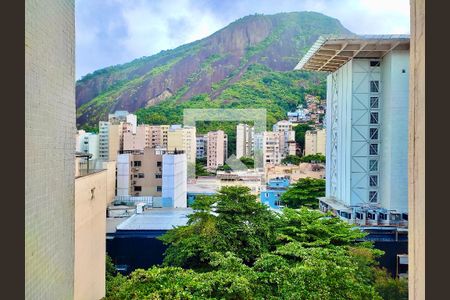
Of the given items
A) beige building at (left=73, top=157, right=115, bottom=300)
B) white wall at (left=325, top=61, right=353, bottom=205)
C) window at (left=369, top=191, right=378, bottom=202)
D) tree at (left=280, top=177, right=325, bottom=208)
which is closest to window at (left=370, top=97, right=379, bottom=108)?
white wall at (left=325, top=61, right=353, bottom=205)

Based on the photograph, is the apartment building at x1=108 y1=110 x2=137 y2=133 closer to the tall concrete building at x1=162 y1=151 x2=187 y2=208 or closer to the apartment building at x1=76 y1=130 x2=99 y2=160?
the apartment building at x1=76 y1=130 x2=99 y2=160

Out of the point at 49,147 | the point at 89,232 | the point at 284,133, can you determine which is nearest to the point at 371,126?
the point at 284,133

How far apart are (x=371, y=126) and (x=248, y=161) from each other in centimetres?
292

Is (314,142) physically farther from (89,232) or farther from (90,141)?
(89,232)

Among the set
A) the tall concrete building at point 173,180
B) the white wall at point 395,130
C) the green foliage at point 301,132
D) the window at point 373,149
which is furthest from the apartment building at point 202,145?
the white wall at point 395,130

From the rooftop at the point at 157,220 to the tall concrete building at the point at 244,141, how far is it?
1.97 meters

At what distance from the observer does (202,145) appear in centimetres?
902

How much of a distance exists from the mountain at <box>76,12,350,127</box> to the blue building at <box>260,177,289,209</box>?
1618 mm

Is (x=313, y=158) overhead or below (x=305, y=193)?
overhead

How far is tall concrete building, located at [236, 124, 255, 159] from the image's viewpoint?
8.92m

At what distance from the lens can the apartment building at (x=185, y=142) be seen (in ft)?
29.5

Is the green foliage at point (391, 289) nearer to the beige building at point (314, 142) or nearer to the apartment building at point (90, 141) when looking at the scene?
the beige building at point (314, 142)

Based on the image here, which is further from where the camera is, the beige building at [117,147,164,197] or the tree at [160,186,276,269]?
the beige building at [117,147,164,197]

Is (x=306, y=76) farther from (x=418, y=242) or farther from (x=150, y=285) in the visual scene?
(x=418, y=242)
